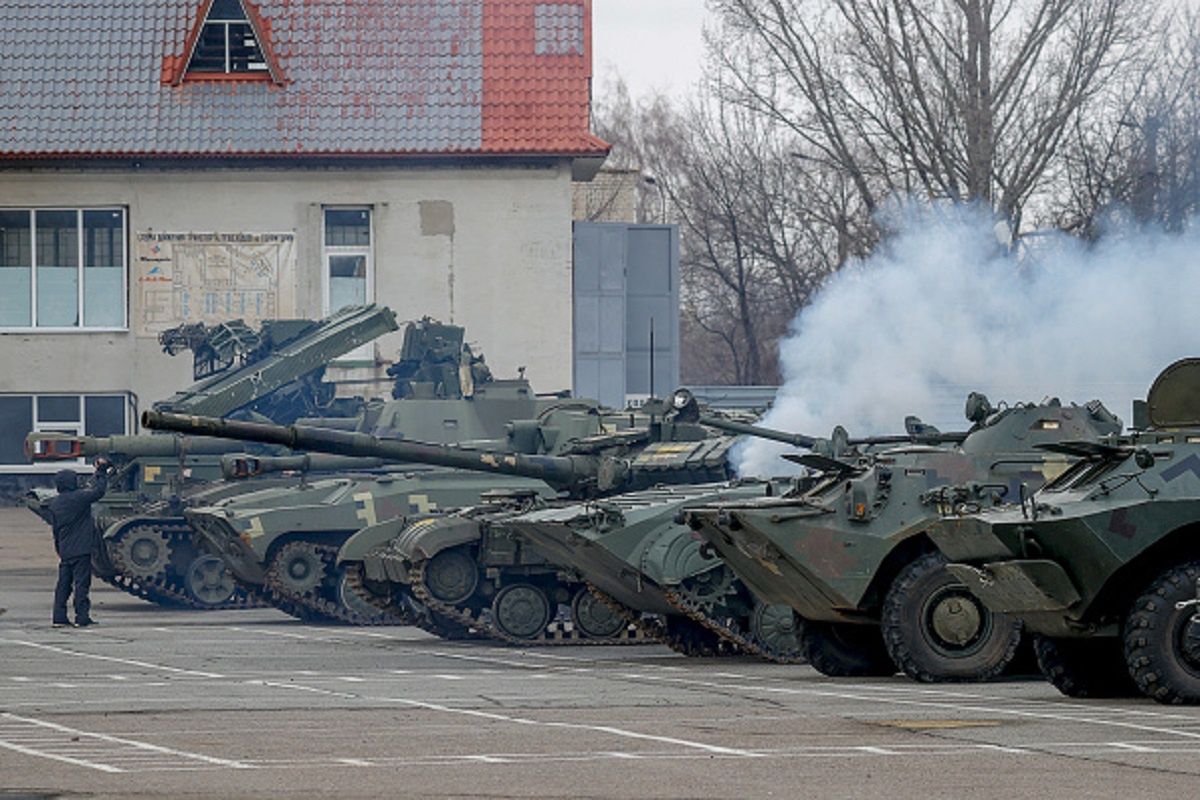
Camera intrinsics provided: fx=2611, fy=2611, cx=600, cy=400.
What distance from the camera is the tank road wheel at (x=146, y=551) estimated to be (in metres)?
28.7

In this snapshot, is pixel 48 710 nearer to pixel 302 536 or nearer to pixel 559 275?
pixel 302 536

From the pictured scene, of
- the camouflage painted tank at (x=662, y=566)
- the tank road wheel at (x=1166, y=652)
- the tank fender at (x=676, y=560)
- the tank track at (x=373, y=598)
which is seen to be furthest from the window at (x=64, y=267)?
the tank road wheel at (x=1166, y=652)

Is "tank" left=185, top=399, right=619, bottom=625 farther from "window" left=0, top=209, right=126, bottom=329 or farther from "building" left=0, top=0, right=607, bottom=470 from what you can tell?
"window" left=0, top=209, right=126, bottom=329

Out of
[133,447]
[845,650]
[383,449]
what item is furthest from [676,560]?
[133,447]

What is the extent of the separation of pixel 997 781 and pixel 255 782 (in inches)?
122

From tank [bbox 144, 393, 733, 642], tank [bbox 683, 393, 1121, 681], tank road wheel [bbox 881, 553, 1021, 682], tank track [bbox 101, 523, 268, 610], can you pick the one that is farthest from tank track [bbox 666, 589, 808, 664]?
tank track [bbox 101, 523, 268, 610]

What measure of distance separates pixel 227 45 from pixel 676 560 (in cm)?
2109

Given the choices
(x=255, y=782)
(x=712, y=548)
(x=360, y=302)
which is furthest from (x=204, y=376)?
(x=255, y=782)

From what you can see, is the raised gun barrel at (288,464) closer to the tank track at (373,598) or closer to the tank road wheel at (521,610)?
the tank track at (373,598)

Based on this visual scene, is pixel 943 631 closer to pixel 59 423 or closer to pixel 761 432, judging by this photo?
pixel 761 432

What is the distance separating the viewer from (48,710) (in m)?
15.0

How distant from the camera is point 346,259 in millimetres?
Result: 38281

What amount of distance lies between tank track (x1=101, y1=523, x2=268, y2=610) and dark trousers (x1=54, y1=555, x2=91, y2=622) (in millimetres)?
3432

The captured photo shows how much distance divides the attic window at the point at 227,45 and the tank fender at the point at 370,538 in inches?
629
